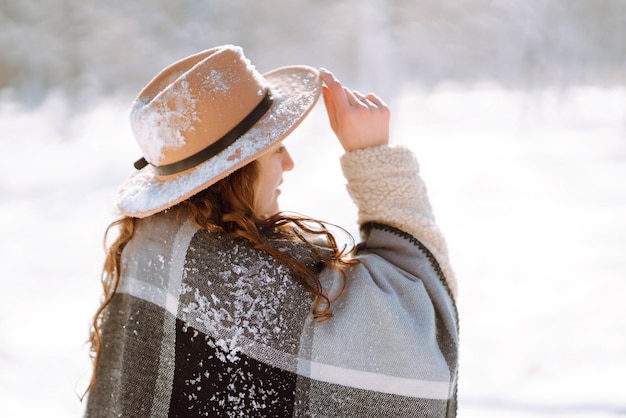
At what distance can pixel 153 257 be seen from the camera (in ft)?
4.11

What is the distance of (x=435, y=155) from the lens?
8680 millimetres

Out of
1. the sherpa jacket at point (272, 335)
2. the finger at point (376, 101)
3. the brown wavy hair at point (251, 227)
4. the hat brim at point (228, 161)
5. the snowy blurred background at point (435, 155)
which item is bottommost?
the sherpa jacket at point (272, 335)

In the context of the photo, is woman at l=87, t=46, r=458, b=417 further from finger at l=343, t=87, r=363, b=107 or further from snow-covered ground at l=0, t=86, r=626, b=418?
snow-covered ground at l=0, t=86, r=626, b=418

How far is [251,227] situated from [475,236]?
462 cm

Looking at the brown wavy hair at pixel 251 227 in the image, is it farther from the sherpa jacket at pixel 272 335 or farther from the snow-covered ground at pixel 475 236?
the snow-covered ground at pixel 475 236

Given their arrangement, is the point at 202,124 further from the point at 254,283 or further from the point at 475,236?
the point at 475,236

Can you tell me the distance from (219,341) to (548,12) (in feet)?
47.8

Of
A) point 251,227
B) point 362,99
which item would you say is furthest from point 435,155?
point 251,227

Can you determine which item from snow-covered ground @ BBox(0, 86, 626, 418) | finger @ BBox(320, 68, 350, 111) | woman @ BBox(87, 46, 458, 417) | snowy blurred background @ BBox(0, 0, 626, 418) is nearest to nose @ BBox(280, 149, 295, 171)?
woman @ BBox(87, 46, 458, 417)

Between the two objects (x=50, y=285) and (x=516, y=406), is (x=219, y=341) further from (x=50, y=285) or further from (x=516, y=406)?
(x=50, y=285)

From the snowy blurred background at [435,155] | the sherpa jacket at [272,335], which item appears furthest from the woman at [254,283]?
the snowy blurred background at [435,155]

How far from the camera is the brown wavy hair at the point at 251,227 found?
120cm

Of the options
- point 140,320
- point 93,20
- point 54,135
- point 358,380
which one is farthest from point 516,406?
point 93,20

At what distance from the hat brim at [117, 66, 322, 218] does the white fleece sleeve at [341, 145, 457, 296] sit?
0.16 meters
